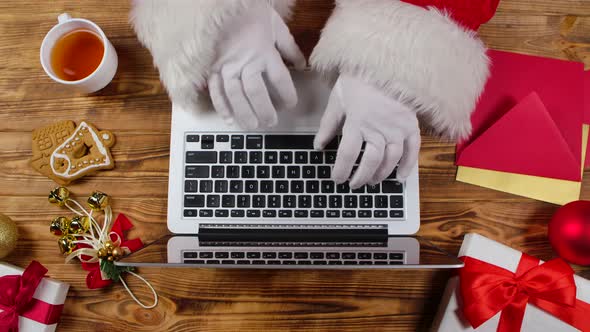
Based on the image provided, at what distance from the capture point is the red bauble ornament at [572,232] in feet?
2.02

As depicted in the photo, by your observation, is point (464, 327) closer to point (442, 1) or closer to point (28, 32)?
point (442, 1)

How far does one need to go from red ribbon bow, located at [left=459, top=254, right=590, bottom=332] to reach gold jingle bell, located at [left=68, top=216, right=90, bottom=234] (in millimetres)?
527

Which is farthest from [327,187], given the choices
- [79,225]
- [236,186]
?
[79,225]

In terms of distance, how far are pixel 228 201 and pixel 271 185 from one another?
6 cm

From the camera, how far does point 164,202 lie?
0.69 metres

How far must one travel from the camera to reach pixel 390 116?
568mm

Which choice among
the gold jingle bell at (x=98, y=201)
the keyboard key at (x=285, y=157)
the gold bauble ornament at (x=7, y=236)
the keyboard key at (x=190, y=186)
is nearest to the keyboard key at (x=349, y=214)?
the keyboard key at (x=285, y=157)

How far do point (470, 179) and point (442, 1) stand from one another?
261mm

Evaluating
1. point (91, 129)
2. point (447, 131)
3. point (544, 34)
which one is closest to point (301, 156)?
point (447, 131)

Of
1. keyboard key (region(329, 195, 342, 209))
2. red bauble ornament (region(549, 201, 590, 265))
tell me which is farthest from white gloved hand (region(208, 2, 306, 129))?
red bauble ornament (region(549, 201, 590, 265))

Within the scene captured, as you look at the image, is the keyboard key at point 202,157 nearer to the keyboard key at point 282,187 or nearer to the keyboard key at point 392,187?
the keyboard key at point 282,187

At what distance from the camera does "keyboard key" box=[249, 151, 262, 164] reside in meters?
0.64

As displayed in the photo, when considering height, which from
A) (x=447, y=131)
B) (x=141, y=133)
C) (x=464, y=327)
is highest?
(x=447, y=131)

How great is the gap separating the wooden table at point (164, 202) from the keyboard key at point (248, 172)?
0.44 feet
